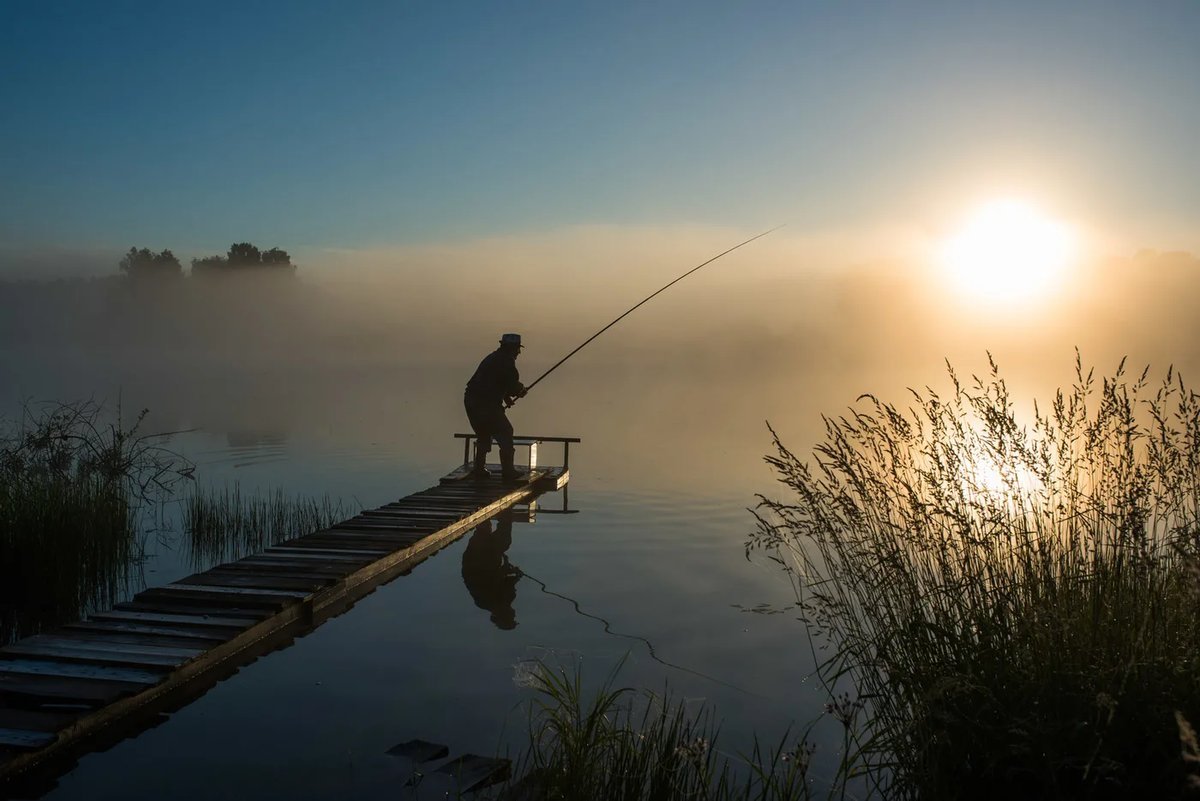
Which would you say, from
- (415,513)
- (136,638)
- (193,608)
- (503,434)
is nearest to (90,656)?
(136,638)

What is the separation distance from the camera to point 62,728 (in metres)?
5.26

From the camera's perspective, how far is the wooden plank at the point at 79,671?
19.7ft

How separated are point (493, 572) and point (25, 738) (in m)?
7.11

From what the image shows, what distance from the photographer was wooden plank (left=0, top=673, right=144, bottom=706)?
5648 mm

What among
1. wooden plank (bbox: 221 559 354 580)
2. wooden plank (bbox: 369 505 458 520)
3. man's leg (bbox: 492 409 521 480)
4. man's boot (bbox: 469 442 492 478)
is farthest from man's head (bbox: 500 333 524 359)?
wooden plank (bbox: 221 559 354 580)

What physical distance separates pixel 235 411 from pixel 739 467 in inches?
1346

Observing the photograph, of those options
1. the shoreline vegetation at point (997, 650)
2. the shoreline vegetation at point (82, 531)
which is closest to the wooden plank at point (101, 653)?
the shoreline vegetation at point (82, 531)

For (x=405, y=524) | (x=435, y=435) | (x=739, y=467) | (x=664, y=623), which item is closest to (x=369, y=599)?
(x=405, y=524)

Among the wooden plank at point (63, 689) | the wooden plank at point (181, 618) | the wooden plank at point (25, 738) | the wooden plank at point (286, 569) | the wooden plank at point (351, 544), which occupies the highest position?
the wooden plank at point (351, 544)

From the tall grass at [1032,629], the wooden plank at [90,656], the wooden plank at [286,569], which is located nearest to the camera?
the tall grass at [1032,629]

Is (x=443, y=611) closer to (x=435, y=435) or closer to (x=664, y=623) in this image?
(x=664, y=623)

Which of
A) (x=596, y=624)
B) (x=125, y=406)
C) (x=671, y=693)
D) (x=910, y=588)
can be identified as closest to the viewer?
(x=910, y=588)

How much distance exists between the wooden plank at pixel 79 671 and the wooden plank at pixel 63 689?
5 centimetres

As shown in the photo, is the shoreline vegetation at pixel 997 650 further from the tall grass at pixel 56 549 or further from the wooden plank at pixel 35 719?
the tall grass at pixel 56 549
